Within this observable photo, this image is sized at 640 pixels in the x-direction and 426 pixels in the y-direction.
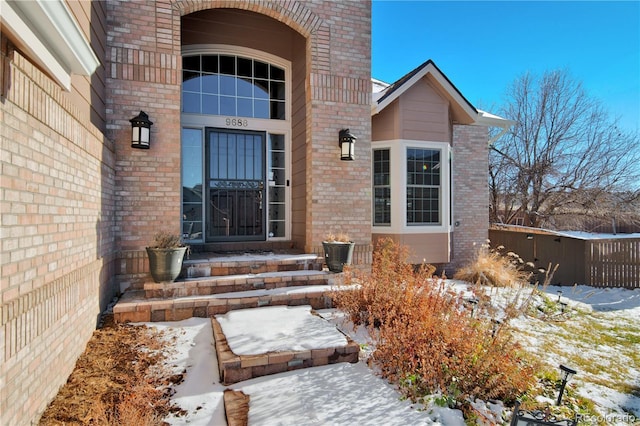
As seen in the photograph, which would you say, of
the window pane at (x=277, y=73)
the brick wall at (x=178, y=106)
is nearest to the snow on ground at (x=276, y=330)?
the brick wall at (x=178, y=106)

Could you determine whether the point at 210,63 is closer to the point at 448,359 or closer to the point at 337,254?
the point at 337,254

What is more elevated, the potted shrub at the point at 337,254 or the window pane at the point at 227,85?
the window pane at the point at 227,85

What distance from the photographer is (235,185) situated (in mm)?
6586

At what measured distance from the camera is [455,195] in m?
9.48

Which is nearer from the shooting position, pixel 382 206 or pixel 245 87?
pixel 245 87

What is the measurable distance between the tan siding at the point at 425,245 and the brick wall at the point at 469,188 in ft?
6.45

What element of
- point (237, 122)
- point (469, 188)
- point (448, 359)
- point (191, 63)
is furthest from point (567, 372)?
point (469, 188)

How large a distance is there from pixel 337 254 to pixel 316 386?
2846mm

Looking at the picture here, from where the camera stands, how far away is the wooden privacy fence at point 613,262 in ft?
27.1

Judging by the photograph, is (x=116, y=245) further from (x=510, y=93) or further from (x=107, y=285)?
(x=510, y=93)

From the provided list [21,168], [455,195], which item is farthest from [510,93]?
[21,168]

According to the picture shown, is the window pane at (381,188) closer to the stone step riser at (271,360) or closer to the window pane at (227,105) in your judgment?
the window pane at (227,105)

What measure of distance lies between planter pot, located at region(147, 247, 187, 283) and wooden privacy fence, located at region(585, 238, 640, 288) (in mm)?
9468

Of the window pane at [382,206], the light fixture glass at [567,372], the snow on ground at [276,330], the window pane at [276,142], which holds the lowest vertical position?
the light fixture glass at [567,372]
